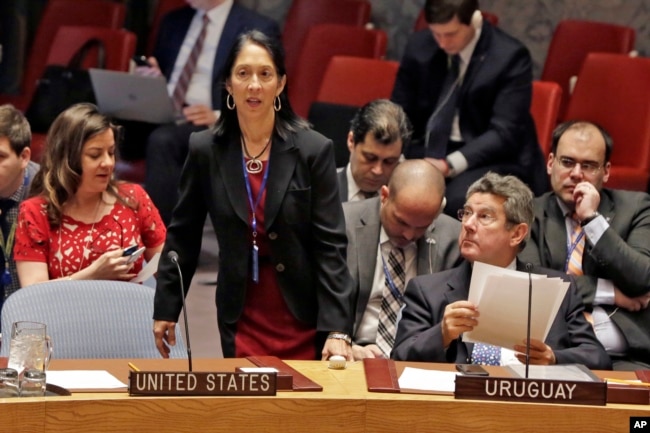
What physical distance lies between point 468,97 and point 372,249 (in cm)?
147

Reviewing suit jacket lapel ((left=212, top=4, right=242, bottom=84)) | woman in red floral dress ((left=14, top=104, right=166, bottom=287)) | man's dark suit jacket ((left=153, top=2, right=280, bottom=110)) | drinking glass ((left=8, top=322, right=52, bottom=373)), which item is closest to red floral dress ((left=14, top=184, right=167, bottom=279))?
woman in red floral dress ((left=14, top=104, right=166, bottom=287))

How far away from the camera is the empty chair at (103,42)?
7.03 metres

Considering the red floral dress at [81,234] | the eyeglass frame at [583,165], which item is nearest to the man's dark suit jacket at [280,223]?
the red floral dress at [81,234]

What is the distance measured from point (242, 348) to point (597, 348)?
38.8 inches

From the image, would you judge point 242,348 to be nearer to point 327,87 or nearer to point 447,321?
point 447,321

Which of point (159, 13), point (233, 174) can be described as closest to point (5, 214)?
point (233, 174)

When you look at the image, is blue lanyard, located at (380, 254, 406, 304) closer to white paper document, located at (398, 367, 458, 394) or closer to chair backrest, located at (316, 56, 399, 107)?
white paper document, located at (398, 367, 458, 394)

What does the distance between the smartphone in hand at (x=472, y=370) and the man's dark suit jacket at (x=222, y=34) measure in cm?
345

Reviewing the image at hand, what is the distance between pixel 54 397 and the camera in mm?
2725

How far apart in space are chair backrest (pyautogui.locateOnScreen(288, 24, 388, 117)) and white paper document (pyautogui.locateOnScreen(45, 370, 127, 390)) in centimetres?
408

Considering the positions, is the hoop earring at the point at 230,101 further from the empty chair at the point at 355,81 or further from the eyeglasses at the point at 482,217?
the empty chair at the point at 355,81

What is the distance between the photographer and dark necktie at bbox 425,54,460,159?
5297mm

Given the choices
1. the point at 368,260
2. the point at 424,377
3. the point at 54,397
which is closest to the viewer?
the point at 54,397

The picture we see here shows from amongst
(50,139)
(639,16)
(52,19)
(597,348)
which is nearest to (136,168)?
(52,19)
